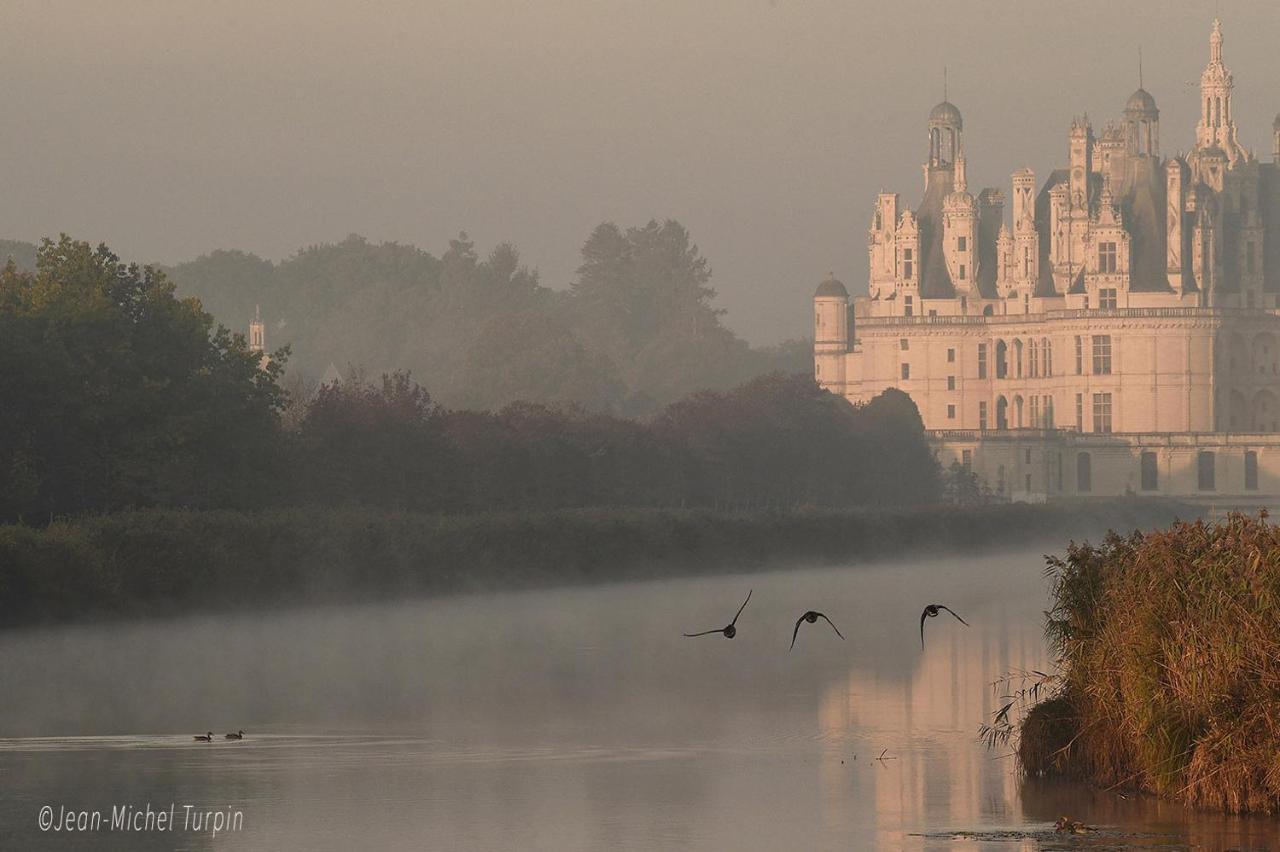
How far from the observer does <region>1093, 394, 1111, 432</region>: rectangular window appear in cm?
13325

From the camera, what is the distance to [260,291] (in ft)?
611

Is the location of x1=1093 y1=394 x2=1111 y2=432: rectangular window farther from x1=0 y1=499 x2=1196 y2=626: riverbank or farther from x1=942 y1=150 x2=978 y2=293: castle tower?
x1=0 y1=499 x2=1196 y2=626: riverbank

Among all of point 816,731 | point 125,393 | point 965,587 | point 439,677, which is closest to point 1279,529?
point 816,731

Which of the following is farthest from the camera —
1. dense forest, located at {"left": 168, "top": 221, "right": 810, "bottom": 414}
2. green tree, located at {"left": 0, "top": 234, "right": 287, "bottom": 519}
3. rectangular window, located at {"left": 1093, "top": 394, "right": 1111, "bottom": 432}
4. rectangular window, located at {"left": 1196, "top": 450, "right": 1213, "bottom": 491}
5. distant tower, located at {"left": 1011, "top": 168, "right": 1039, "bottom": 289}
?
dense forest, located at {"left": 168, "top": 221, "right": 810, "bottom": 414}

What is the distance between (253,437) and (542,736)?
27.8 meters

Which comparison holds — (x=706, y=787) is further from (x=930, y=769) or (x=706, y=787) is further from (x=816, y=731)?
(x=816, y=731)

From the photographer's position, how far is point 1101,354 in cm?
13362

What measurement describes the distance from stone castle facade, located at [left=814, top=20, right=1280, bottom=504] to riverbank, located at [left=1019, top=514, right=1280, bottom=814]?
347ft

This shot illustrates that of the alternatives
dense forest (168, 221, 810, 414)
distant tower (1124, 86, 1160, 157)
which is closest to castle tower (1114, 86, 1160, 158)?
distant tower (1124, 86, 1160, 157)

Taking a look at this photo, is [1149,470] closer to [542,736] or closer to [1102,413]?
[1102,413]

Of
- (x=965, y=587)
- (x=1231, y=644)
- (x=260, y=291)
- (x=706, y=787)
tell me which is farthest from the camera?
(x=260, y=291)

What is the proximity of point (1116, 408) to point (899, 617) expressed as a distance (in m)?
92.3

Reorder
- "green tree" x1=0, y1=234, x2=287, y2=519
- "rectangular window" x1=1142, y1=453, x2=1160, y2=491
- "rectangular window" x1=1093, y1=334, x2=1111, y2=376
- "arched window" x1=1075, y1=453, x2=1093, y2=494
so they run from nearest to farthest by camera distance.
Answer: "green tree" x1=0, y1=234, x2=287, y2=519
"rectangular window" x1=1142, y1=453, x2=1160, y2=491
"arched window" x1=1075, y1=453, x2=1093, y2=494
"rectangular window" x1=1093, y1=334, x2=1111, y2=376

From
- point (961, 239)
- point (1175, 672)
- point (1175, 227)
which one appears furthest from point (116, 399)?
point (961, 239)
